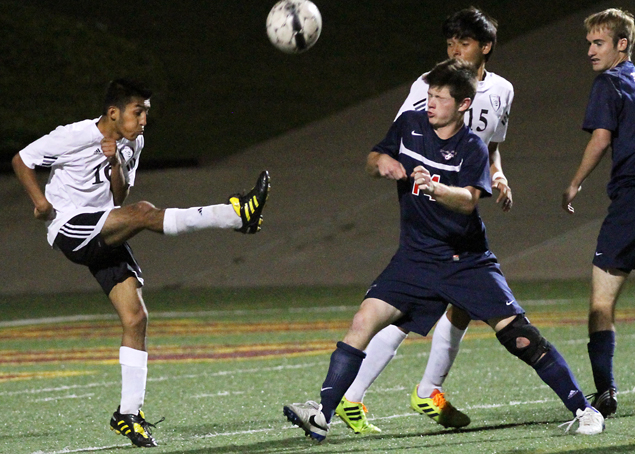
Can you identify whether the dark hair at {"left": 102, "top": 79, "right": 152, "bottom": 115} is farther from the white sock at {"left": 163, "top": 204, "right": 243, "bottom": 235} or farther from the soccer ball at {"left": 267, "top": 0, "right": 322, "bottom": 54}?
the soccer ball at {"left": 267, "top": 0, "right": 322, "bottom": 54}

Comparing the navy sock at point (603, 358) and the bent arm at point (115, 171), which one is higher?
the bent arm at point (115, 171)

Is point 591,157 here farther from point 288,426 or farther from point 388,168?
point 288,426

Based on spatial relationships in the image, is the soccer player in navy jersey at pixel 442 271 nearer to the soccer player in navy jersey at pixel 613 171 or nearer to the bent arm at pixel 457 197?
the bent arm at pixel 457 197

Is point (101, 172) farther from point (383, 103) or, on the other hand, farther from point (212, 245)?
point (383, 103)

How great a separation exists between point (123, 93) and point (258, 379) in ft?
10.0

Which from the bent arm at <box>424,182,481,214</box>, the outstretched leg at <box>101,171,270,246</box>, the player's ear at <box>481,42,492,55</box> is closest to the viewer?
the bent arm at <box>424,182,481,214</box>

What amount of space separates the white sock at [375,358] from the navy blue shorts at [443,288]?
1.41ft

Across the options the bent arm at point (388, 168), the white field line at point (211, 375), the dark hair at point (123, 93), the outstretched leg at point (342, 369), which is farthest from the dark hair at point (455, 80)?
the white field line at point (211, 375)

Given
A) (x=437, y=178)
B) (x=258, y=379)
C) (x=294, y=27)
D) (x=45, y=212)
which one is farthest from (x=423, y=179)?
(x=258, y=379)

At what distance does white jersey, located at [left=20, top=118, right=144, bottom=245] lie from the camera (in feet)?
19.1

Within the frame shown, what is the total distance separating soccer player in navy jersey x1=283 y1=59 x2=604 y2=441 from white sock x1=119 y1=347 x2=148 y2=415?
0.96m

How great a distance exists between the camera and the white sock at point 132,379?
5.75 meters

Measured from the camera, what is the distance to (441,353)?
598 centimetres

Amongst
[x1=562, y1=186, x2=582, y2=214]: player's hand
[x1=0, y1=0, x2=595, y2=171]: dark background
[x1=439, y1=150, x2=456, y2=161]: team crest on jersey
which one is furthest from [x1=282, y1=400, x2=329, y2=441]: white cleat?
[x1=0, y1=0, x2=595, y2=171]: dark background
